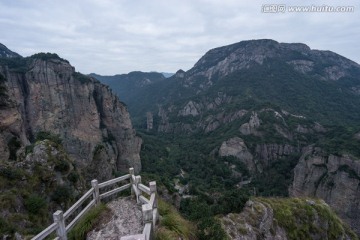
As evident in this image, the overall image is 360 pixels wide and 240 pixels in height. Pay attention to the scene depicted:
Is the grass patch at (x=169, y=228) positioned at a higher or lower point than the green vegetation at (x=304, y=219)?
higher

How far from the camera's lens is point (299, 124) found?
367 ft

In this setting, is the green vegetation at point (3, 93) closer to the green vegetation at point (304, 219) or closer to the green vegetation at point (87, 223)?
the green vegetation at point (87, 223)

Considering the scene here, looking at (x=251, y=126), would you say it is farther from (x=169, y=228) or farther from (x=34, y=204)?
(x=169, y=228)

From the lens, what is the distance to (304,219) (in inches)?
738

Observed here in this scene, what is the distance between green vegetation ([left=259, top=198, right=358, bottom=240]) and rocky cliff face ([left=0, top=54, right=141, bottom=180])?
43572mm

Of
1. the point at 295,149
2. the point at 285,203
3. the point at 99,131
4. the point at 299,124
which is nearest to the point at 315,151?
the point at 295,149

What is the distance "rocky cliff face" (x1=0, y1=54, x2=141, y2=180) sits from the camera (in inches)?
2608

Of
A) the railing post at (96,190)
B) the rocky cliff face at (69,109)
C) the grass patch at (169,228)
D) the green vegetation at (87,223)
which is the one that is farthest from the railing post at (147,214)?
the rocky cliff face at (69,109)

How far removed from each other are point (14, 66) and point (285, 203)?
250ft

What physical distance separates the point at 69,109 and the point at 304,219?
65055mm

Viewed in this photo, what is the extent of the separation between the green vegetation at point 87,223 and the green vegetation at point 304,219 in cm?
1165

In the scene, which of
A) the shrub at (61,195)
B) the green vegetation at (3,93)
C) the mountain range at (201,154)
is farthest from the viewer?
the green vegetation at (3,93)

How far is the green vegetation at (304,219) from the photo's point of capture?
1792cm

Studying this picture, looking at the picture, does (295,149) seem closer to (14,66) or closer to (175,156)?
(175,156)
